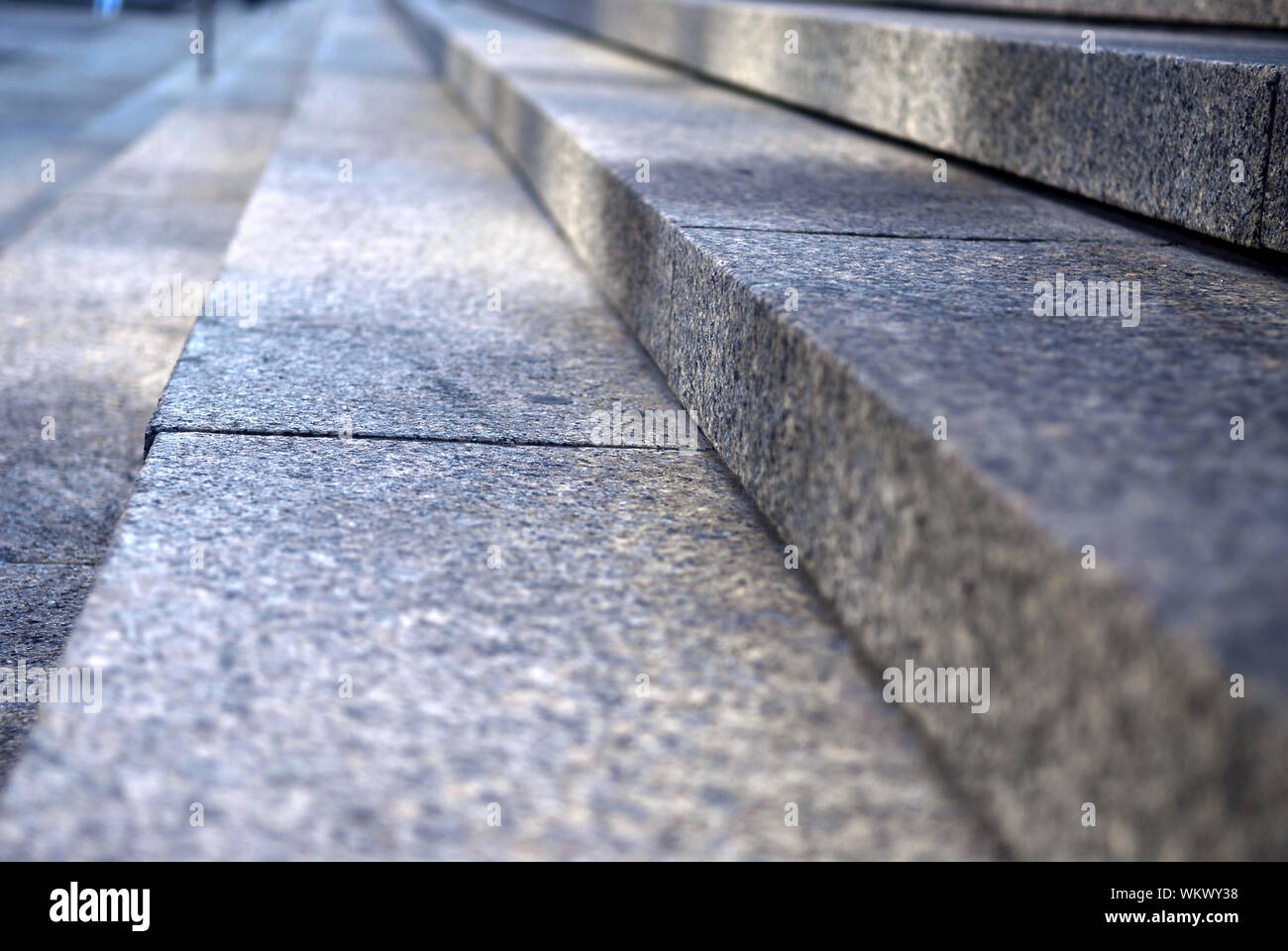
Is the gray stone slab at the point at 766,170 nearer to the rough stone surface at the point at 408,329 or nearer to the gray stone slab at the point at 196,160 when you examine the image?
the rough stone surface at the point at 408,329

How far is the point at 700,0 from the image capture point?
19.0 feet

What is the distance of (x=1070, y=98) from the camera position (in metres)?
2.70

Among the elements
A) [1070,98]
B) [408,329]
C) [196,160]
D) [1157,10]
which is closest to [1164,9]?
[1157,10]

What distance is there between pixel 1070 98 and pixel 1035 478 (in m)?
1.79

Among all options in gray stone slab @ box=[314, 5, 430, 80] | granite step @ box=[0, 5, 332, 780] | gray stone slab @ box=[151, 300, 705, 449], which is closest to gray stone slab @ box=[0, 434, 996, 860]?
gray stone slab @ box=[151, 300, 705, 449]

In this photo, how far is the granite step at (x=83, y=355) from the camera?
219cm

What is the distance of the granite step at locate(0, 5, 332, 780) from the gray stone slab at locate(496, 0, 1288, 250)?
2.05m

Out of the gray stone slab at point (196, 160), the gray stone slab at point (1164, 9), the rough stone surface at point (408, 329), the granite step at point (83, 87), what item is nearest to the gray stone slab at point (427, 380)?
the rough stone surface at point (408, 329)

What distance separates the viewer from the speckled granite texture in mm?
953

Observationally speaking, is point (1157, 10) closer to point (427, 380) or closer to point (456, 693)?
point (427, 380)

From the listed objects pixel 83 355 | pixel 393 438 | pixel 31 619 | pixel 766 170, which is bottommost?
pixel 31 619

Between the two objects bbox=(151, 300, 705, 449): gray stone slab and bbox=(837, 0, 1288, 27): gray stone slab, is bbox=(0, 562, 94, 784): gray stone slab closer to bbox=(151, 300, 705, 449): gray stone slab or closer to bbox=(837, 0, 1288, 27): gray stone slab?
bbox=(151, 300, 705, 449): gray stone slab
